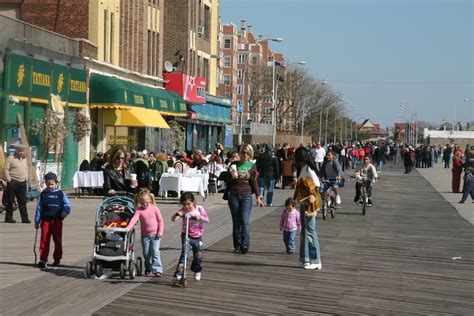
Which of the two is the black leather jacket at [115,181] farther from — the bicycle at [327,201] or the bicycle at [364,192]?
the bicycle at [364,192]

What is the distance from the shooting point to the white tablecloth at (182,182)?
3244cm

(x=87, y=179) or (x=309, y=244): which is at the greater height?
(x=87, y=179)

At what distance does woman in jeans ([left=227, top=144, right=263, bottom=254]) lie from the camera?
1852 centimetres

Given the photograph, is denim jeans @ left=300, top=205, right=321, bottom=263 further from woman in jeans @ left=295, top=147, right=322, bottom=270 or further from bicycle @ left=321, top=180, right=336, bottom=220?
bicycle @ left=321, top=180, right=336, bottom=220

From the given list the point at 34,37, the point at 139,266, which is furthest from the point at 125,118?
the point at 139,266

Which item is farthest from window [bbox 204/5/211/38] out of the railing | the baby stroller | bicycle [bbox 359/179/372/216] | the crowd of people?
the baby stroller

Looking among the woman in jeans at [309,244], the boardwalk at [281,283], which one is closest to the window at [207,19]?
the boardwalk at [281,283]

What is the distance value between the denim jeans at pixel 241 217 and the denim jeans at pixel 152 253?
12.0ft

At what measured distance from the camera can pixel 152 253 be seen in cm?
1491

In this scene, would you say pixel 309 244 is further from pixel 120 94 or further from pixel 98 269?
pixel 120 94

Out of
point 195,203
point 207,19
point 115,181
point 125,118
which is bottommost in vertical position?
point 195,203

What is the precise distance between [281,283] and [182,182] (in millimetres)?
18006

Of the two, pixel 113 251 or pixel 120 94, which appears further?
pixel 120 94

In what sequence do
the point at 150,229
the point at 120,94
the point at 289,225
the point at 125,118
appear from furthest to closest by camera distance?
the point at 125,118
the point at 120,94
the point at 289,225
the point at 150,229
